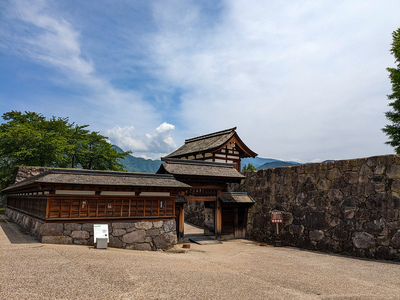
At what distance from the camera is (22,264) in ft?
29.1

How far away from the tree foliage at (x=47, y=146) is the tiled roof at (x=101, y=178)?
19442 mm

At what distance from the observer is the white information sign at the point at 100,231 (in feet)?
45.9

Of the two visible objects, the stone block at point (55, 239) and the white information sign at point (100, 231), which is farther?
the white information sign at point (100, 231)

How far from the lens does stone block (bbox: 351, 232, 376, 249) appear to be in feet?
48.4

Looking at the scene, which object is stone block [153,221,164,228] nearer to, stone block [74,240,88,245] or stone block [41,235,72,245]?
stone block [74,240,88,245]

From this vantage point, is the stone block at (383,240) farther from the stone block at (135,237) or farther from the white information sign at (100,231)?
the white information sign at (100,231)

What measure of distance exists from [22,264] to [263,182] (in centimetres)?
1699

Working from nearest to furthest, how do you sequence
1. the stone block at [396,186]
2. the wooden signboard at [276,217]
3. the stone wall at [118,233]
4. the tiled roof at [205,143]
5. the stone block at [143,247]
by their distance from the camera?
the stone wall at [118,233], the stone block at [396,186], the stone block at [143,247], the wooden signboard at [276,217], the tiled roof at [205,143]

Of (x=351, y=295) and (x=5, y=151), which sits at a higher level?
(x=5, y=151)

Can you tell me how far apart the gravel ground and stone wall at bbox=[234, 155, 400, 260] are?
1678 millimetres

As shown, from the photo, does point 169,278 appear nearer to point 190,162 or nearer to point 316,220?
point 316,220

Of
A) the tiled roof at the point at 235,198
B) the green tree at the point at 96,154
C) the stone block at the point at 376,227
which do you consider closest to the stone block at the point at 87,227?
the tiled roof at the point at 235,198

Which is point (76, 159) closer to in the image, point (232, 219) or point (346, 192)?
point (232, 219)

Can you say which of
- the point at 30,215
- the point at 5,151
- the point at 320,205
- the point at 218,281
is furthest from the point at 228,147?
the point at 5,151
